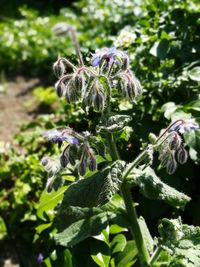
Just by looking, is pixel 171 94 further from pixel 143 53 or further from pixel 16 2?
pixel 16 2

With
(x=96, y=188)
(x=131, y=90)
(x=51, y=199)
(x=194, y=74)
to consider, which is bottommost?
(x=51, y=199)

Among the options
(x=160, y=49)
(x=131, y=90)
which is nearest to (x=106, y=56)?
(x=131, y=90)

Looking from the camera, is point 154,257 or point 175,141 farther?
point 154,257

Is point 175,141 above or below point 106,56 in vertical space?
below

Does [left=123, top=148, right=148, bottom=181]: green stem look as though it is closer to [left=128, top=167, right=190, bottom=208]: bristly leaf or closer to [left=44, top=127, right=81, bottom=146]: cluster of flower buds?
[left=128, top=167, right=190, bottom=208]: bristly leaf

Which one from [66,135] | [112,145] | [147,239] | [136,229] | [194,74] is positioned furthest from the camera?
[194,74]

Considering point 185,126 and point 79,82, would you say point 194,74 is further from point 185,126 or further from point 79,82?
point 79,82
